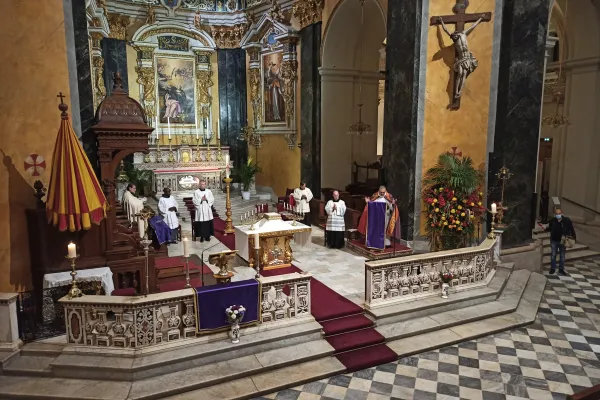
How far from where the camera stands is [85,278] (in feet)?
21.9

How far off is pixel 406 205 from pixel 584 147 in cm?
725

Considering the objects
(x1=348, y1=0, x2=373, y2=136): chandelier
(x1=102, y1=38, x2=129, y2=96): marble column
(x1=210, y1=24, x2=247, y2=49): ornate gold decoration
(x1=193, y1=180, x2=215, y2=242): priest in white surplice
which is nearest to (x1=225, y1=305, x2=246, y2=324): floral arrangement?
(x1=193, y1=180, x2=215, y2=242): priest in white surplice

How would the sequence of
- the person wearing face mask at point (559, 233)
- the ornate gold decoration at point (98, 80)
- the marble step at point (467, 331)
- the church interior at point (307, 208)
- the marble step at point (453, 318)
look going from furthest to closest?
the ornate gold decoration at point (98, 80) → the person wearing face mask at point (559, 233) → the marble step at point (453, 318) → the marble step at point (467, 331) → the church interior at point (307, 208)

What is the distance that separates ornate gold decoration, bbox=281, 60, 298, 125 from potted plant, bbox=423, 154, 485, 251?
8.16 m

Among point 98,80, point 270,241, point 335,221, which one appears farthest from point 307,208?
point 98,80

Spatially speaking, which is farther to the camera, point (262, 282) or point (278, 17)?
point (278, 17)

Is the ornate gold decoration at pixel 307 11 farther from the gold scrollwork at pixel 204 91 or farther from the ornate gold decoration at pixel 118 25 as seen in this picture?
the ornate gold decoration at pixel 118 25

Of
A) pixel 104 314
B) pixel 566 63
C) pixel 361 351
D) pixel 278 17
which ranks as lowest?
pixel 361 351

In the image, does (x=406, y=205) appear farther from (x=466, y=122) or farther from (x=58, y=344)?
(x=58, y=344)

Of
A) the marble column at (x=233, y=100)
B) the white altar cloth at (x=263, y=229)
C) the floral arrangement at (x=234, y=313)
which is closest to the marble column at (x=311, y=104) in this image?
the marble column at (x=233, y=100)

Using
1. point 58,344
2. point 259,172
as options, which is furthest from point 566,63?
point 58,344

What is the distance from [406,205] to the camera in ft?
35.0

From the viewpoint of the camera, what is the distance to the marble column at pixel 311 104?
15352mm

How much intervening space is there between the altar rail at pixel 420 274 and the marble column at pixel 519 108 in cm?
259
